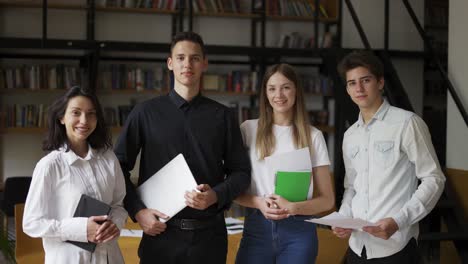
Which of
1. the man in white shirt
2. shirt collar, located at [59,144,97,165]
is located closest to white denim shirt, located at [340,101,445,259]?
the man in white shirt

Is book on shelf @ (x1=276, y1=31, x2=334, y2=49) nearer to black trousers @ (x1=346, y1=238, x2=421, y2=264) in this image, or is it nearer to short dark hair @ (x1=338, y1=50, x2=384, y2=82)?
short dark hair @ (x1=338, y1=50, x2=384, y2=82)

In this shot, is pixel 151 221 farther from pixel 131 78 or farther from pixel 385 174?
pixel 131 78

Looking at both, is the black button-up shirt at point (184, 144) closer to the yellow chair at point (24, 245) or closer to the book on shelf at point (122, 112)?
the yellow chair at point (24, 245)

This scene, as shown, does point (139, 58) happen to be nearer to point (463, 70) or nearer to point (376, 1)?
point (376, 1)

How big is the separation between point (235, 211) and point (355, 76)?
4944 millimetres

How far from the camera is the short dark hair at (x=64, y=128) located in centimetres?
223

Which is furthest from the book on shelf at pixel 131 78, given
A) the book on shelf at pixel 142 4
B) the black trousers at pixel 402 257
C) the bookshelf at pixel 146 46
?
the black trousers at pixel 402 257

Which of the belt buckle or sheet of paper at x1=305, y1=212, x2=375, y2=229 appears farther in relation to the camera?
the belt buckle

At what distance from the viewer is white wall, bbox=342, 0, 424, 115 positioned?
27.0 ft

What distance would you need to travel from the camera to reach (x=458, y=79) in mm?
5258

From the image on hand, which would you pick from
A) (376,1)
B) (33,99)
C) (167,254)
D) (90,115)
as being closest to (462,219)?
(167,254)

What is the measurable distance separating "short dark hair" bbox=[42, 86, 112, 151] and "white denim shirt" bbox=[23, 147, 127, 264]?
0.04 meters

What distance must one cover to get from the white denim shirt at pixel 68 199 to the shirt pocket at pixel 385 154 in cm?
105

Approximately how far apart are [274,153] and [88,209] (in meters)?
0.85
